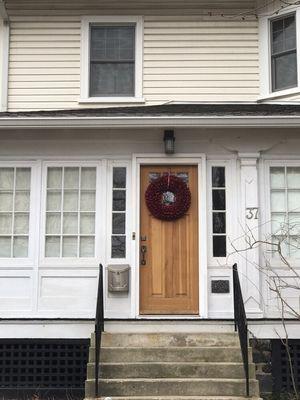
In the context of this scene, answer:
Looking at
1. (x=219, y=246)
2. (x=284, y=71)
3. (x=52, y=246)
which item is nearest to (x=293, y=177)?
(x=219, y=246)

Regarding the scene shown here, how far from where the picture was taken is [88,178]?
7387mm

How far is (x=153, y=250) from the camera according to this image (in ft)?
23.7

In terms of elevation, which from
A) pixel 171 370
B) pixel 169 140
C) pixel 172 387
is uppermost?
pixel 169 140

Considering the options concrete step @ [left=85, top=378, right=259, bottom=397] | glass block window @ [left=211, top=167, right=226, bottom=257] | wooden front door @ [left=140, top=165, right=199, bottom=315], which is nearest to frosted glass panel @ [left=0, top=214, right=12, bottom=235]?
wooden front door @ [left=140, top=165, right=199, bottom=315]

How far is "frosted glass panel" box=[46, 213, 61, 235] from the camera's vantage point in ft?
24.0

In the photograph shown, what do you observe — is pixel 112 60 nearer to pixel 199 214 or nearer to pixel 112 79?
pixel 112 79

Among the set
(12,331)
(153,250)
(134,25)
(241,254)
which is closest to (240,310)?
(241,254)

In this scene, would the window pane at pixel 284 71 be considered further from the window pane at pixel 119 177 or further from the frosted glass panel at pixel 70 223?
the frosted glass panel at pixel 70 223

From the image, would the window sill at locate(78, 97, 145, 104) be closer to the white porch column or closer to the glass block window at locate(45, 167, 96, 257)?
the glass block window at locate(45, 167, 96, 257)

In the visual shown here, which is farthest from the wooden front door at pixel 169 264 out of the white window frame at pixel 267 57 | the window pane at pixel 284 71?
the window pane at pixel 284 71

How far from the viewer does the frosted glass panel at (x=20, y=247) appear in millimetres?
7279

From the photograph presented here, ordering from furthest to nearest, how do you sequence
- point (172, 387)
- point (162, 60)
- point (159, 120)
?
1. point (162, 60)
2. point (159, 120)
3. point (172, 387)

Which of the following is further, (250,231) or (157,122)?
(250,231)

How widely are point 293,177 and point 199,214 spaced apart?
1393 millimetres
